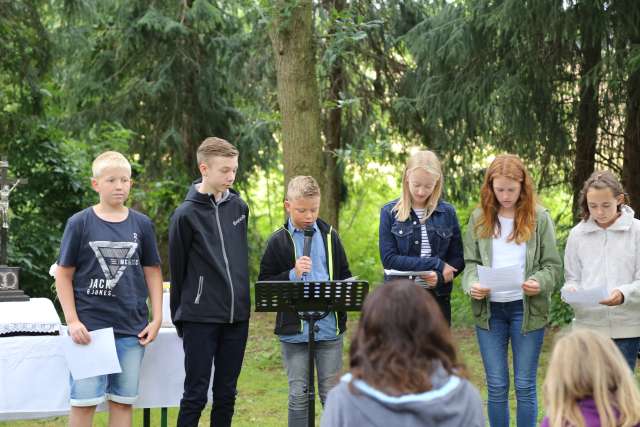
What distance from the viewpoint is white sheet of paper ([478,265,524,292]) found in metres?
5.45

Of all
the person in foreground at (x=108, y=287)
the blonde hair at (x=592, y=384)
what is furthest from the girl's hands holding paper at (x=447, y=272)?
the blonde hair at (x=592, y=384)

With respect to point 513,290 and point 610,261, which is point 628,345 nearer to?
point 610,261

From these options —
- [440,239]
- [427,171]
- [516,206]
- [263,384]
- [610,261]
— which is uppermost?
[427,171]

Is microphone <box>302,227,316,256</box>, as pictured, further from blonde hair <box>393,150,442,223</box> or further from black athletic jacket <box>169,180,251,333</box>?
blonde hair <box>393,150,442,223</box>

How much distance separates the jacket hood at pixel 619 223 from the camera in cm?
564

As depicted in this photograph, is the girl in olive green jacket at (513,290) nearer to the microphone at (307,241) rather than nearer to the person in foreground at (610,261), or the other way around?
the person in foreground at (610,261)

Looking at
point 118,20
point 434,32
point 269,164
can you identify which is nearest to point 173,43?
point 118,20

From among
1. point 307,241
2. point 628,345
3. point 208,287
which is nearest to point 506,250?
point 628,345

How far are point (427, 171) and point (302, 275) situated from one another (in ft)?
3.22

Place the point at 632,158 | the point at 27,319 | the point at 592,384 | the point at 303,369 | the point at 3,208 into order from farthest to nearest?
the point at 632,158 < the point at 3,208 < the point at 27,319 < the point at 303,369 < the point at 592,384

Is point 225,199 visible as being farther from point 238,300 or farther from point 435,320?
point 435,320

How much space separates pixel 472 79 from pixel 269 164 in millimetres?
6425

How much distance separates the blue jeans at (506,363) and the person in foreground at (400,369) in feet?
8.80

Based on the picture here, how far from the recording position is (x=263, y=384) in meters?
9.59
